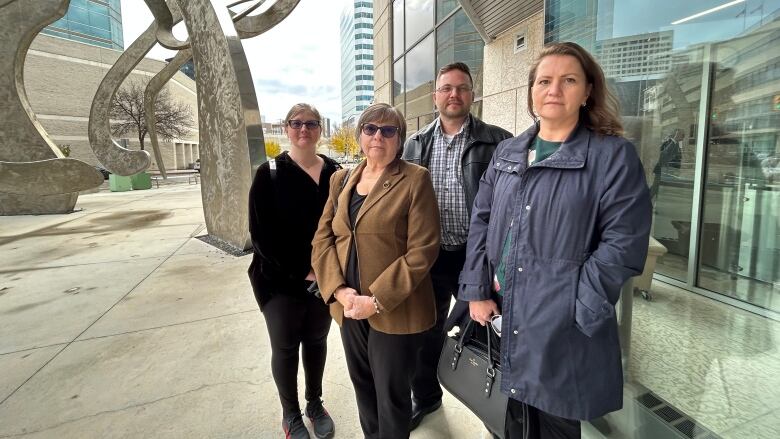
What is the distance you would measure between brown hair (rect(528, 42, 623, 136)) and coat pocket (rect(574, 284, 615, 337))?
61cm

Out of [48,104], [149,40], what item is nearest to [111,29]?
[48,104]

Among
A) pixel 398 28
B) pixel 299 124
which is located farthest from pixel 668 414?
pixel 398 28

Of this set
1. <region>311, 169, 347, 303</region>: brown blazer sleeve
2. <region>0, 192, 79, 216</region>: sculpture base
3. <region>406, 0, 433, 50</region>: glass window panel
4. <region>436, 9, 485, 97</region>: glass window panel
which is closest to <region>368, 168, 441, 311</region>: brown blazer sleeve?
<region>311, 169, 347, 303</region>: brown blazer sleeve

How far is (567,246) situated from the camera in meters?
1.39

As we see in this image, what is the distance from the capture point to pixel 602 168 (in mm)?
1370

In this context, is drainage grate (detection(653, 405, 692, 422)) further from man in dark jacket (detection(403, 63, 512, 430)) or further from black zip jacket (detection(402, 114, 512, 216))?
black zip jacket (detection(402, 114, 512, 216))

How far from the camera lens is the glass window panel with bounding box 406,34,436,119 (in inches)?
543

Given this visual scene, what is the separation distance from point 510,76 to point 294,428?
8710mm

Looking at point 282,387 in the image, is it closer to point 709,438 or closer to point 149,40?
point 709,438

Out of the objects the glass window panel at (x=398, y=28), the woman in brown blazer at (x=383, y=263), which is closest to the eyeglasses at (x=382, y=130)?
the woman in brown blazer at (x=383, y=263)

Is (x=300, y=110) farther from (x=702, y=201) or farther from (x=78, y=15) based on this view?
(x=78, y=15)

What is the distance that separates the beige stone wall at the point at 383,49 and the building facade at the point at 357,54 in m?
49.8

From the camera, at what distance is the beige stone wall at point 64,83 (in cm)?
2983

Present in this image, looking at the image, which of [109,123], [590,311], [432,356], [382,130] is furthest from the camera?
[109,123]
